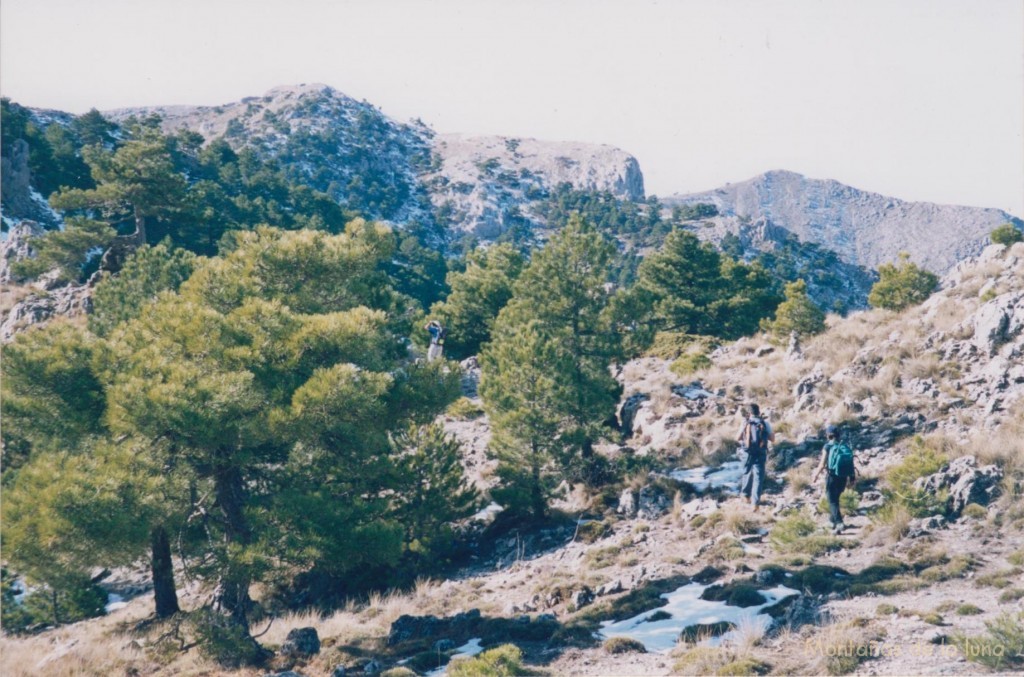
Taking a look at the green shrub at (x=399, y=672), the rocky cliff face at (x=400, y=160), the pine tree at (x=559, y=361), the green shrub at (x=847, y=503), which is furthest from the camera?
the rocky cliff face at (x=400, y=160)

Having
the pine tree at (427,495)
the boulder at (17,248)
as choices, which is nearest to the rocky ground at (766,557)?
the pine tree at (427,495)

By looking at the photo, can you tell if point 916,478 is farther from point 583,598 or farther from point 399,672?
point 399,672

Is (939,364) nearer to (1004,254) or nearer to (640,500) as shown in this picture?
(640,500)

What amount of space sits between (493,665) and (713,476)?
9.11m

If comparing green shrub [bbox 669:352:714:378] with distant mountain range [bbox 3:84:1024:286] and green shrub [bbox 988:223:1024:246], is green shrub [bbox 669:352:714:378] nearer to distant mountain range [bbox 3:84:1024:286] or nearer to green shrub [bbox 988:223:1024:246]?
green shrub [bbox 988:223:1024:246]

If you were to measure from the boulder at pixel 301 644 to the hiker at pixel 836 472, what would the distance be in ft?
28.9

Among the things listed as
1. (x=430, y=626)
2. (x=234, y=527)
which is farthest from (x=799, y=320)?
(x=234, y=527)

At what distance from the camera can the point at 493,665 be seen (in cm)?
771

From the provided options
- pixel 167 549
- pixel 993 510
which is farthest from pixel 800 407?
pixel 167 549

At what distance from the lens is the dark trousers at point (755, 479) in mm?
12898

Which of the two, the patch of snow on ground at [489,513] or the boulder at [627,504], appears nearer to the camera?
the boulder at [627,504]

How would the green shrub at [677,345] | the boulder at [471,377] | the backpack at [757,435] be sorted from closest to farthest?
the backpack at [757,435], the green shrub at [677,345], the boulder at [471,377]

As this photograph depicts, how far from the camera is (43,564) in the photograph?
27.4ft

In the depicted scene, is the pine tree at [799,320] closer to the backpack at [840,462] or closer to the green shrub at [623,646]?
the backpack at [840,462]
